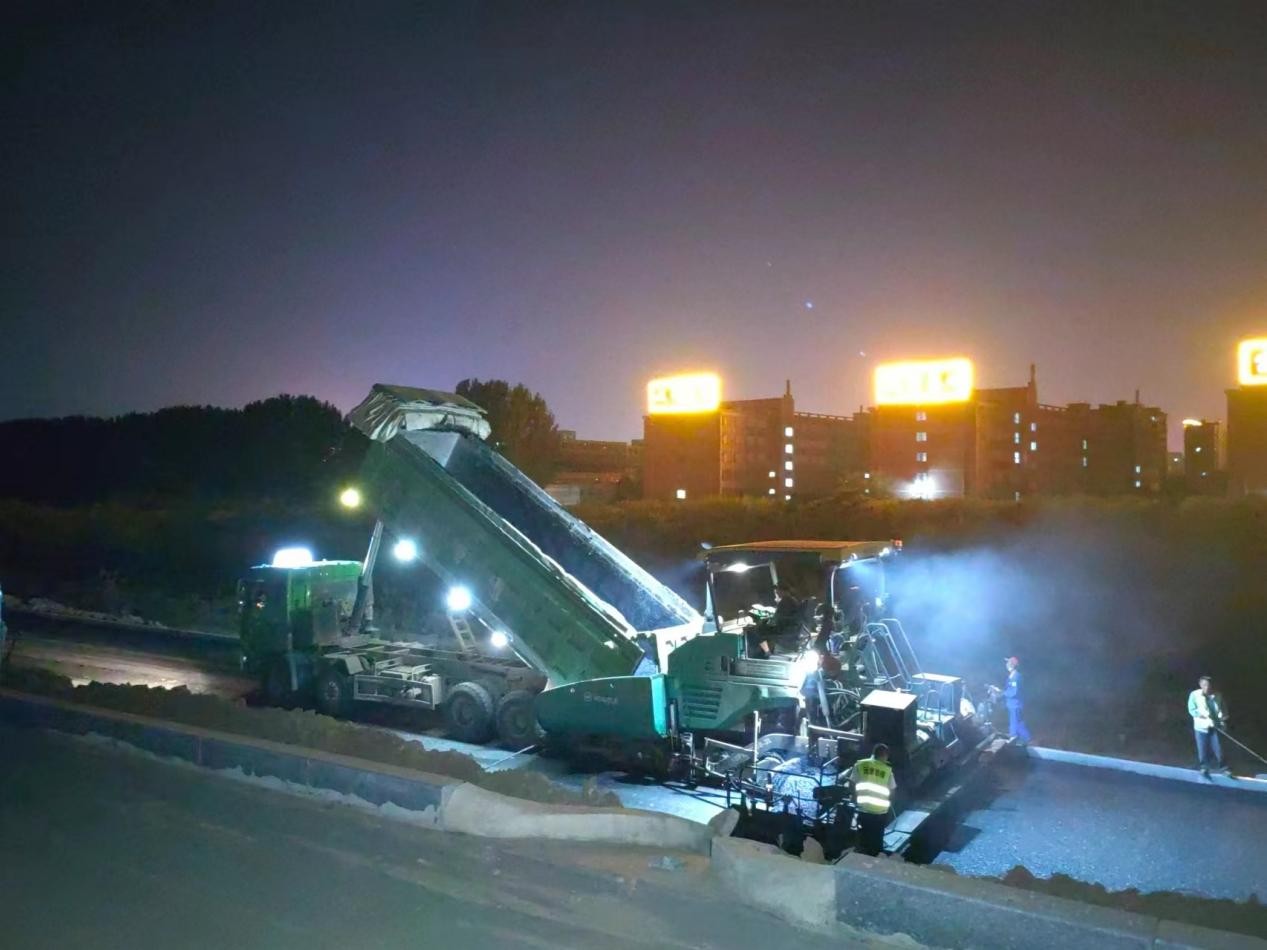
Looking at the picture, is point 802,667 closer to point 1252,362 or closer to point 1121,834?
point 1121,834

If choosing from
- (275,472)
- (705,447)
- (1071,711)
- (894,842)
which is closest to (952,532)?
(1071,711)

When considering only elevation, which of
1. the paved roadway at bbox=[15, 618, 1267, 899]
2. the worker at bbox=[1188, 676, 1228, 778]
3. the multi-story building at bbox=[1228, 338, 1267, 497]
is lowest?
the paved roadway at bbox=[15, 618, 1267, 899]

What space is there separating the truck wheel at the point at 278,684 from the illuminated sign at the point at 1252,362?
93.3ft

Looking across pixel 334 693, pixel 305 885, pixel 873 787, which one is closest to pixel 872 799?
pixel 873 787

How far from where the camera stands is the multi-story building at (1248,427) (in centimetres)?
2911

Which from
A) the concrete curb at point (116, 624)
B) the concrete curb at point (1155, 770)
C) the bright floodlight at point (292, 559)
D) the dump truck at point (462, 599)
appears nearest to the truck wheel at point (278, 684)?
the dump truck at point (462, 599)

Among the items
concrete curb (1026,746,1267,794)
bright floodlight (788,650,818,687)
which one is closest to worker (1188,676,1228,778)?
concrete curb (1026,746,1267,794)

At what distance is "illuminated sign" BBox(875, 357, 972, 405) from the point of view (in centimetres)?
3606

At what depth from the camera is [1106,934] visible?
4.13 meters

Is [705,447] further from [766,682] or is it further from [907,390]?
[766,682]

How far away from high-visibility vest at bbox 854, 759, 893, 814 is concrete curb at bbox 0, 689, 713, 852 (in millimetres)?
1512

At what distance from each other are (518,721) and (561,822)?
5979 mm

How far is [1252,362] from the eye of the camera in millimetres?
29109

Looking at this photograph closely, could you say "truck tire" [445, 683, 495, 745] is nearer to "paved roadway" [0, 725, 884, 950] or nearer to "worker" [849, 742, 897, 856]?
"paved roadway" [0, 725, 884, 950]
